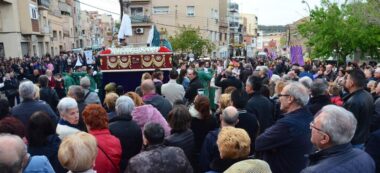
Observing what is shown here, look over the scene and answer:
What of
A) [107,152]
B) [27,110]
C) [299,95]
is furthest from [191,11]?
[107,152]

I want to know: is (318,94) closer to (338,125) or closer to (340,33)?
(338,125)

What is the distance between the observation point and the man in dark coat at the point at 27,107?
17.5ft

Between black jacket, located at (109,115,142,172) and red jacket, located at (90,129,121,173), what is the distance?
295 millimetres

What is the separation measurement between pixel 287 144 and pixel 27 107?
12.0 feet

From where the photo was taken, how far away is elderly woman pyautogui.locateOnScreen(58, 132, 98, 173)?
304 centimetres

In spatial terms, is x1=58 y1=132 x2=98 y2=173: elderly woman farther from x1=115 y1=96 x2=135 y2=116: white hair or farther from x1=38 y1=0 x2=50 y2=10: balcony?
x1=38 y1=0 x2=50 y2=10: balcony

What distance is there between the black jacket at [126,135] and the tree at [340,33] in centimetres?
1577

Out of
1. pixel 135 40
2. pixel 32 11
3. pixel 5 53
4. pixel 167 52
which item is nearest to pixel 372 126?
pixel 167 52

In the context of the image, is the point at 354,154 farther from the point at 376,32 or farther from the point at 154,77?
the point at 376,32

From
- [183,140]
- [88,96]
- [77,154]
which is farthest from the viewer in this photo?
[88,96]

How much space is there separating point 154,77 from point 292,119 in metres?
5.68

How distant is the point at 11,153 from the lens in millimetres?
2596

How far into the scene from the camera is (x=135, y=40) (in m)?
46.8

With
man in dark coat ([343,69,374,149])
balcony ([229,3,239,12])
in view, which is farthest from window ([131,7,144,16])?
man in dark coat ([343,69,374,149])
